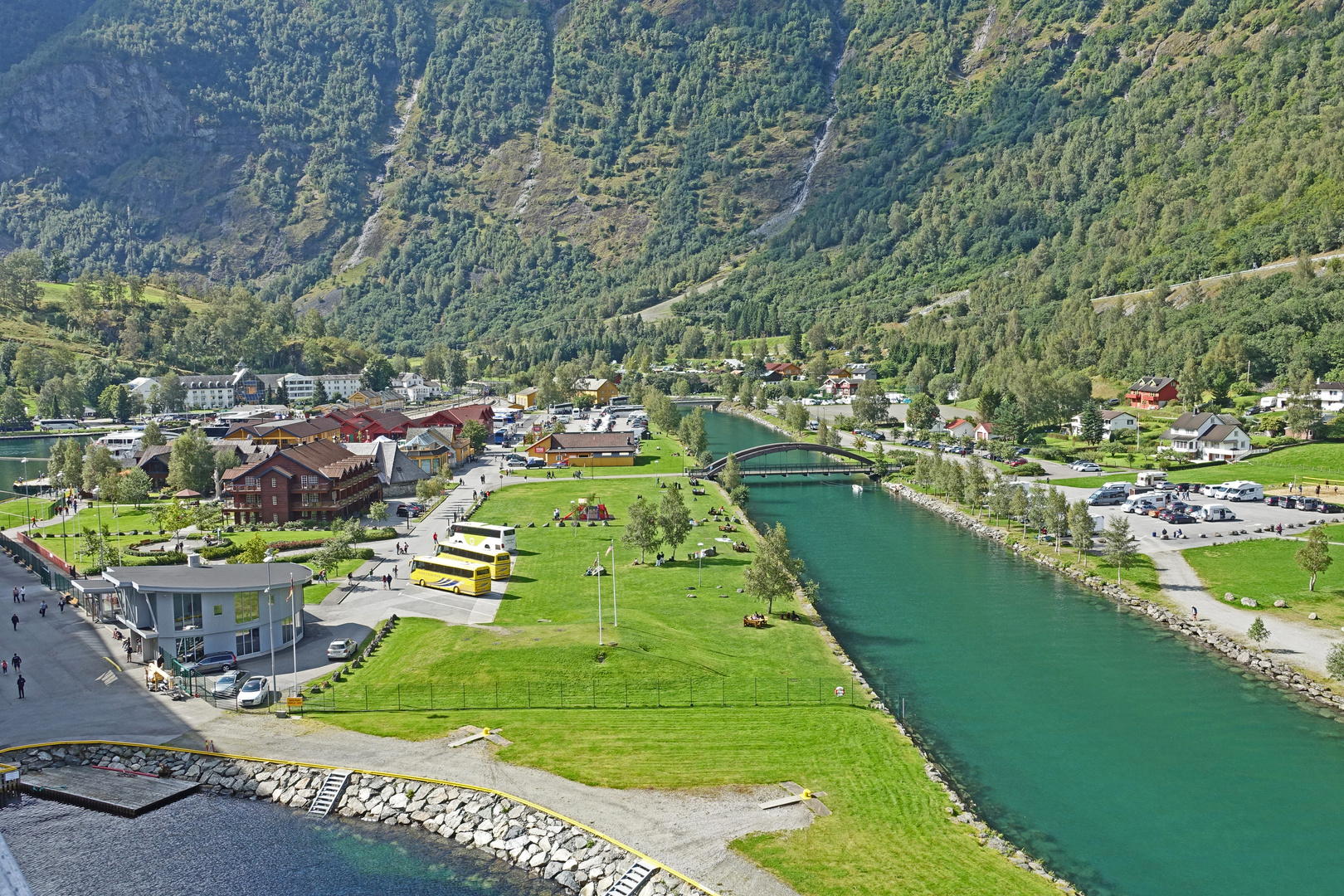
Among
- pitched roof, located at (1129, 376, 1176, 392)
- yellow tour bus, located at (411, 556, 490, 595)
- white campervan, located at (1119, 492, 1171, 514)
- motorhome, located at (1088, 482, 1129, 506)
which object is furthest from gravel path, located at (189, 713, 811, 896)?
pitched roof, located at (1129, 376, 1176, 392)

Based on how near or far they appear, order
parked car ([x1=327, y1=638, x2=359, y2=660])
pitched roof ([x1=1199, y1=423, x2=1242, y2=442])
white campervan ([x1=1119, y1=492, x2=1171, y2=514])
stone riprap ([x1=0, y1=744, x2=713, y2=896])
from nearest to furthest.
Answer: stone riprap ([x1=0, y1=744, x2=713, y2=896]), parked car ([x1=327, y1=638, x2=359, y2=660]), white campervan ([x1=1119, y1=492, x2=1171, y2=514]), pitched roof ([x1=1199, y1=423, x2=1242, y2=442])

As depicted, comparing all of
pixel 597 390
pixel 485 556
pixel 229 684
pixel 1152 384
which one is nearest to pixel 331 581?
pixel 485 556

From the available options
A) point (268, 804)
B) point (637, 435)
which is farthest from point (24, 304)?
point (268, 804)

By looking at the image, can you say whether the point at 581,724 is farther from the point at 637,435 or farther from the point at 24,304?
the point at 24,304

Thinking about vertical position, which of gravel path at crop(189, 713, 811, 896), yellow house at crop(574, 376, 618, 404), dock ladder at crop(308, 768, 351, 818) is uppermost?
yellow house at crop(574, 376, 618, 404)

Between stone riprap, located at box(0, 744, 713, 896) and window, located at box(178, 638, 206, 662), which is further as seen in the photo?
window, located at box(178, 638, 206, 662)

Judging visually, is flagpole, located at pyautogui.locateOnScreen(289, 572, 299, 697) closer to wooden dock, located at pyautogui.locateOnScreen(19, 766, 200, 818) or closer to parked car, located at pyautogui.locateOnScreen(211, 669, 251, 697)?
parked car, located at pyautogui.locateOnScreen(211, 669, 251, 697)
